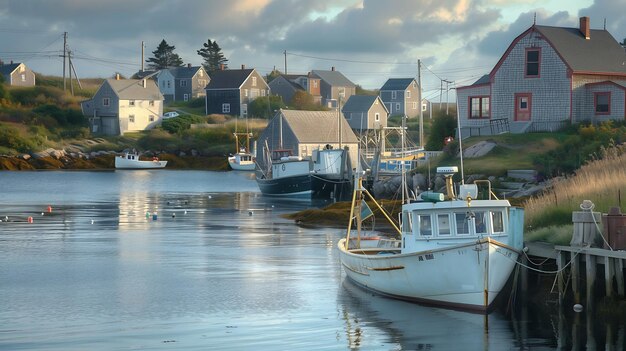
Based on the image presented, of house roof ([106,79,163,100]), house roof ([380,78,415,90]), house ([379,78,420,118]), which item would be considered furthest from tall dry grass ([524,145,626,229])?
house roof ([380,78,415,90])

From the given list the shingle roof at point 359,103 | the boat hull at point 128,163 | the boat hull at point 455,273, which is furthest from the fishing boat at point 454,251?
the shingle roof at point 359,103

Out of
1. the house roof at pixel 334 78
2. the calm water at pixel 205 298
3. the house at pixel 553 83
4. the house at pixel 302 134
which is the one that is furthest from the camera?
the house roof at pixel 334 78

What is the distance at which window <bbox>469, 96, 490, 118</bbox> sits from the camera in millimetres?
69750

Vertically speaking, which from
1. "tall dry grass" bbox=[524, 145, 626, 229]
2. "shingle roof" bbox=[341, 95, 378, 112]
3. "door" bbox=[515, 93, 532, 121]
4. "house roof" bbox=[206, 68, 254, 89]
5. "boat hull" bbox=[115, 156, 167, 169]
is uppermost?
"house roof" bbox=[206, 68, 254, 89]

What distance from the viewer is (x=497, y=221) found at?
27234 millimetres

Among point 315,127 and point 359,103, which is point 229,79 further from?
point 315,127

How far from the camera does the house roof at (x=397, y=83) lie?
167 metres

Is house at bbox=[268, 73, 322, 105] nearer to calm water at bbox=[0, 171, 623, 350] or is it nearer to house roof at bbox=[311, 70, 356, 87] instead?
house roof at bbox=[311, 70, 356, 87]

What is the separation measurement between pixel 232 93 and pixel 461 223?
423 ft

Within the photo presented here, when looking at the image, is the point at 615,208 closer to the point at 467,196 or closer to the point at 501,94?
the point at 467,196

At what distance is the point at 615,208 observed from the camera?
2553cm

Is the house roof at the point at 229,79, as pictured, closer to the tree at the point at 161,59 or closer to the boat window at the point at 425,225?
the tree at the point at 161,59

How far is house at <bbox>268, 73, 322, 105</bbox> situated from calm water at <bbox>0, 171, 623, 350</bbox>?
111505mm

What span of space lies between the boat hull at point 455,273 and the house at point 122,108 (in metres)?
116
